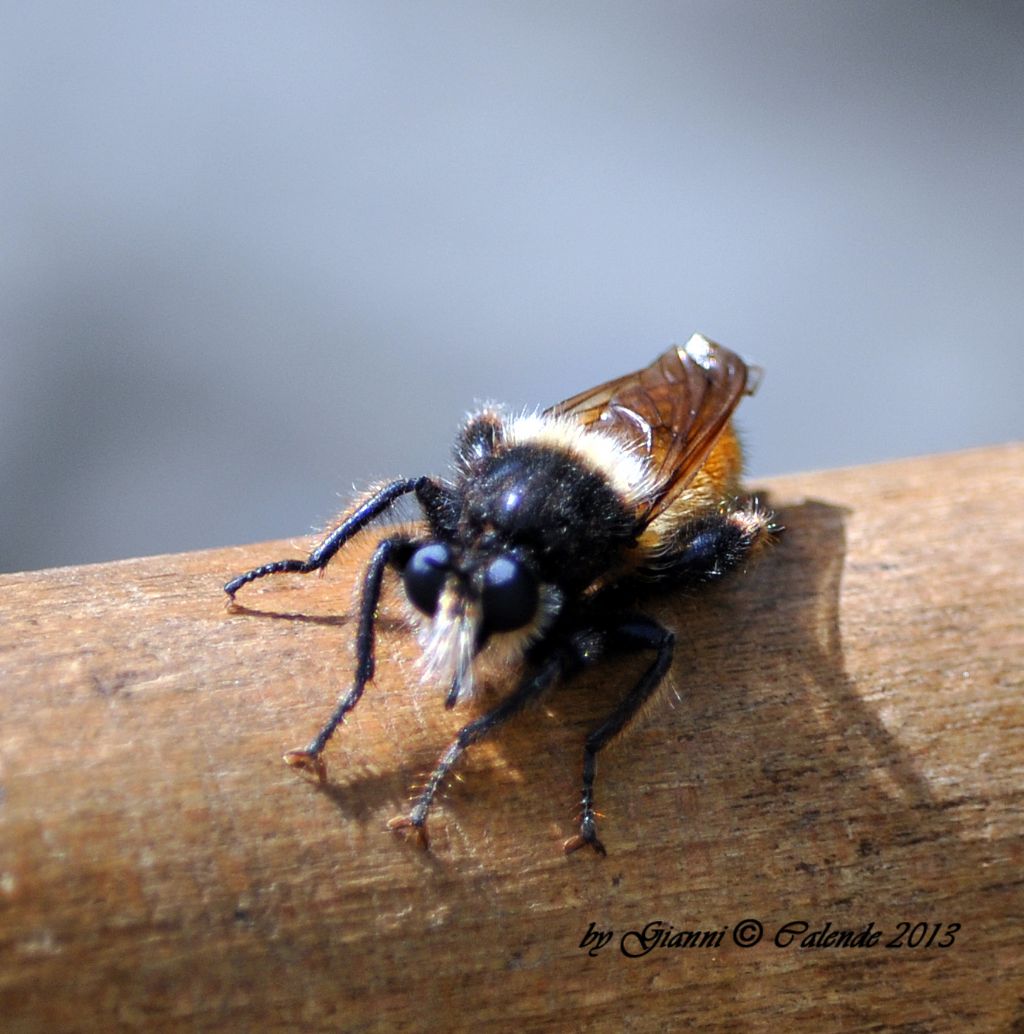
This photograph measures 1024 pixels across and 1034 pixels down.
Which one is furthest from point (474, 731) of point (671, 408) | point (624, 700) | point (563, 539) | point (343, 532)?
point (671, 408)

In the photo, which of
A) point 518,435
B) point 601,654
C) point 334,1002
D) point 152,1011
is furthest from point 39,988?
point 518,435

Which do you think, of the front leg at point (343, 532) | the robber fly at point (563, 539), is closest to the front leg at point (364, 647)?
the robber fly at point (563, 539)

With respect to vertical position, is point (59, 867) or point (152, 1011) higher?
point (59, 867)

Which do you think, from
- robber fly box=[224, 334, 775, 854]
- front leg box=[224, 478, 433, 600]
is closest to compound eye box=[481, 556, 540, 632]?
robber fly box=[224, 334, 775, 854]

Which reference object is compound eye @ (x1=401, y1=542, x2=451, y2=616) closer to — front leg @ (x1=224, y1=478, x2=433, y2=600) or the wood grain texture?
the wood grain texture

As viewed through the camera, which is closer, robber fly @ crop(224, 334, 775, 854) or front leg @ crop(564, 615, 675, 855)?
front leg @ crop(564, 615, 675, 855)

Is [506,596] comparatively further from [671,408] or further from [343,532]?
[671,408]

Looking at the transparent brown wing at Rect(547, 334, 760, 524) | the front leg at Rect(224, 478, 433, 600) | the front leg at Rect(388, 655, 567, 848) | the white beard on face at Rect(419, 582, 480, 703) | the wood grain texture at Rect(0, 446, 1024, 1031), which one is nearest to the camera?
the wood grain texture at Rect(0, 446, 1024, 1031)

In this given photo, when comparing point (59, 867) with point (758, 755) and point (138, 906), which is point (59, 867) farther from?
point (758, 755)
